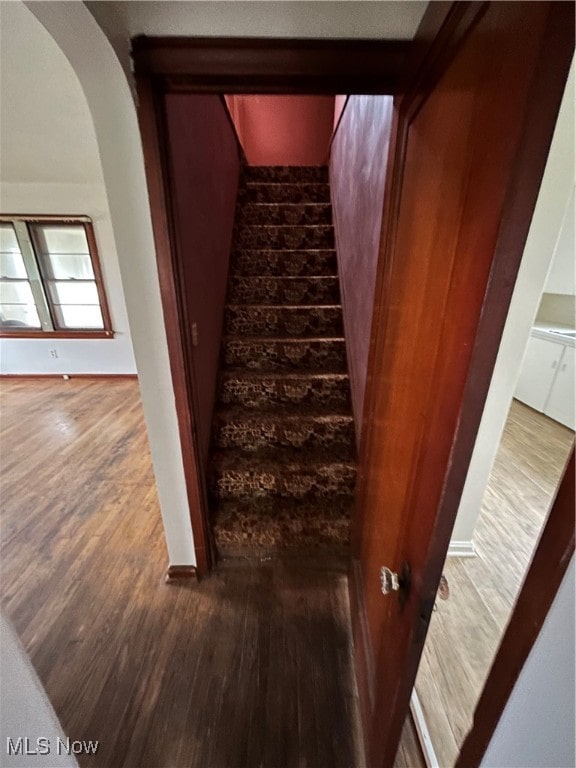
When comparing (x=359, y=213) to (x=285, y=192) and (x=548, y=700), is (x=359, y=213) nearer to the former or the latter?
(x=285, y=192)

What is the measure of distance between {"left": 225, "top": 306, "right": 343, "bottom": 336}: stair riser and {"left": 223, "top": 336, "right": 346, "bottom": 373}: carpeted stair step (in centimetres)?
16

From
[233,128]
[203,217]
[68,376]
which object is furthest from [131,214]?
[68,376]

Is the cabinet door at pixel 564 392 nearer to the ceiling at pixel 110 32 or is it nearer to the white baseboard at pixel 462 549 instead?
the white baseboard at pixel 462 549

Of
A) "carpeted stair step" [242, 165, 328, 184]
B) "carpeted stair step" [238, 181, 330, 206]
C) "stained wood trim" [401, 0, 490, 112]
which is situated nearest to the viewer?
"stained wood trim" [401, 0, 490, 112]

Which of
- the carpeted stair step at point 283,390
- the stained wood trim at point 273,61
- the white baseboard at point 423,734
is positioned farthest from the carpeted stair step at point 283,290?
the white baseboard at point 423,734

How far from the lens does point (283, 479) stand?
70.4 inches

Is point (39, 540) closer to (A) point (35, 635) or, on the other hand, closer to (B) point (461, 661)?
(A) point (35, 635)

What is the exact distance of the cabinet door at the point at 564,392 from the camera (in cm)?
276

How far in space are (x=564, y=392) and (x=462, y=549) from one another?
2058 millimetres

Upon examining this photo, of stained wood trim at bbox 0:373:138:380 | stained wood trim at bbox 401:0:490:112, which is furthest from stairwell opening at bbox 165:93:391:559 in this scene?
stained wood trim at bbox 0:373:138:380

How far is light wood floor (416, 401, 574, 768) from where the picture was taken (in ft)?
3.79

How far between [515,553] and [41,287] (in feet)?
17.6

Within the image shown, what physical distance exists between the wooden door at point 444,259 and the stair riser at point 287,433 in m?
0.84

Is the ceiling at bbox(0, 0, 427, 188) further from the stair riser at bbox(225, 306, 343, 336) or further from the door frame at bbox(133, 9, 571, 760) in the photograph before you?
→ the stair riser at bbox(225, 306, 343, 336)
